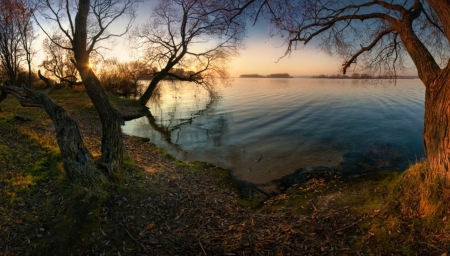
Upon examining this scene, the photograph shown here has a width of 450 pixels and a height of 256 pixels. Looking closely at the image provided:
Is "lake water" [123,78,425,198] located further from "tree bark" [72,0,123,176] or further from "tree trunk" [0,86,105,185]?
"tree trunk" [0,86,105,185]

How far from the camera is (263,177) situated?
932 cm

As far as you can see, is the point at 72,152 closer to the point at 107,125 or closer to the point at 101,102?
the point at 107,125

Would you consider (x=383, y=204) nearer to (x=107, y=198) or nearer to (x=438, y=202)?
(x=438, y=202)

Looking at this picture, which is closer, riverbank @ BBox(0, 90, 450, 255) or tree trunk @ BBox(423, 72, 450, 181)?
riverbank @ BBox(0, 90, 450, 255)

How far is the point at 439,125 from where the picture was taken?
4582 millimetres

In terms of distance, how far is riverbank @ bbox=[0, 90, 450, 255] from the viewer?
4.24m

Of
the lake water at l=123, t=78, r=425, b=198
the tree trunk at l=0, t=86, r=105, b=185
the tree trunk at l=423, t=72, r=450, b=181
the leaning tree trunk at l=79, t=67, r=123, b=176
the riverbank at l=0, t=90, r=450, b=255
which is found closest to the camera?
the riverbank at l=0, t=90, r=450, b=255

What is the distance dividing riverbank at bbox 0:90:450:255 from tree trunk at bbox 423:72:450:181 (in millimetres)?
799

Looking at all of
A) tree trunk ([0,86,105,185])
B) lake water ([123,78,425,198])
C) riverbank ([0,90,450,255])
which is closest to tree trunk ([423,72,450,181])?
riverbank ([0,90,450,255])

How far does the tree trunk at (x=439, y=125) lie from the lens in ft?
14.5

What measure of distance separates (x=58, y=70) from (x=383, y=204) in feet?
137

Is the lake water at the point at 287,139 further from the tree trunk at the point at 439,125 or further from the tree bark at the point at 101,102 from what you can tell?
the tree bark at the point at 101,102

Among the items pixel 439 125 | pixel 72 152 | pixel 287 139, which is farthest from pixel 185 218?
pixel 287 139

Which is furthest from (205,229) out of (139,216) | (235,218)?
(139,216)
